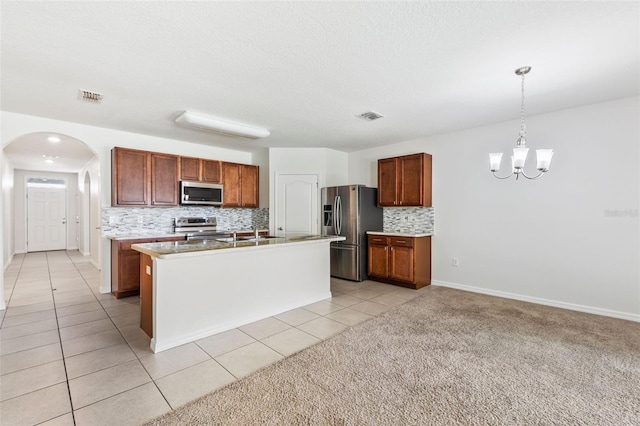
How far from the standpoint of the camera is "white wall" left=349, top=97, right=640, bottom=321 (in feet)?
11.5

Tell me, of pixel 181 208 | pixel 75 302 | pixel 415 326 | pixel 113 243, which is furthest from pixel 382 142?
pixel 75 302

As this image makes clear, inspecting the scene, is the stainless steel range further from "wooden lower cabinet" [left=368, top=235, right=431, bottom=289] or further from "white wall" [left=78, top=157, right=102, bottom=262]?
"white wall" [left=78, top=157, right=102, bottom=262]

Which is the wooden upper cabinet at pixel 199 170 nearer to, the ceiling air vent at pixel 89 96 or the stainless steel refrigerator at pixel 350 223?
the ceiling air vent at pixel 89 96

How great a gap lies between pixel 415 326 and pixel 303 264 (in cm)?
160

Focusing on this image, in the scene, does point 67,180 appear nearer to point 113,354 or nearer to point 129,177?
point 129,177

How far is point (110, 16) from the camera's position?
6.43 ft

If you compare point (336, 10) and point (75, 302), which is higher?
point (336, 10)

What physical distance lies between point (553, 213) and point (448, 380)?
3.05 m

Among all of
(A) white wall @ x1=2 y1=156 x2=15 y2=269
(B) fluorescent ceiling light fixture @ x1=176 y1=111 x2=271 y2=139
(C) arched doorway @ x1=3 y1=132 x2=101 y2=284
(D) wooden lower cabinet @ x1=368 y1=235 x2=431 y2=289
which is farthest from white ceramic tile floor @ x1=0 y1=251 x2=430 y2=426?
(C) arched doorway @ x1=3 y1=132 x2=101 y2=284

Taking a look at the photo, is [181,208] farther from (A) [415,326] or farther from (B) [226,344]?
(A) [415,326]

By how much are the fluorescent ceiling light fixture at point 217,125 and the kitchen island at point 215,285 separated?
64.3 inches

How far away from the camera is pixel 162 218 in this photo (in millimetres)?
5191

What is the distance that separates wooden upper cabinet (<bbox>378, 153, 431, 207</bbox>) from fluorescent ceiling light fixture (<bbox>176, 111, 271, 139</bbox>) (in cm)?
223

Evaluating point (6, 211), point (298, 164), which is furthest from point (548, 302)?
point (6, 211)
